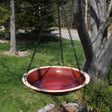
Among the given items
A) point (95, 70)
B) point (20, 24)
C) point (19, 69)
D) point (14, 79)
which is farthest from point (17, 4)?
point (95, 70)

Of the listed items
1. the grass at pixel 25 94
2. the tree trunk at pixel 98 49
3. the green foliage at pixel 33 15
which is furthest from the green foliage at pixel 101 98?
the green foliage at pixel 33 15

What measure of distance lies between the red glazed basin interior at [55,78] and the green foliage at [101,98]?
1.25ft

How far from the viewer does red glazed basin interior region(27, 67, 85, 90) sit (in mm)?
2177

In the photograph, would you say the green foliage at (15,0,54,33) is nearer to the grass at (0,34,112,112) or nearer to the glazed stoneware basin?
the grass at (0,34,112,112)

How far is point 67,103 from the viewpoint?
3209mm

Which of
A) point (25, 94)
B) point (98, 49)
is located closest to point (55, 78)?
point (98, 49)

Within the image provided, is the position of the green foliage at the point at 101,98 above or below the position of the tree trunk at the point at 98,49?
below

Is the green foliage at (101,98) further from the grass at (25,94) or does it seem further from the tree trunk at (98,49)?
the tree trunk at (98,49)

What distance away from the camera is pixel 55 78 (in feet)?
7.84

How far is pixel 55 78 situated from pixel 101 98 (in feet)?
2.35

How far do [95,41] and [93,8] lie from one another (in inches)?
25.5

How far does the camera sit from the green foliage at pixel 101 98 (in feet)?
7.34

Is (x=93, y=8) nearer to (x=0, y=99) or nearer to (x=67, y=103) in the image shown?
(x=67, y=103)

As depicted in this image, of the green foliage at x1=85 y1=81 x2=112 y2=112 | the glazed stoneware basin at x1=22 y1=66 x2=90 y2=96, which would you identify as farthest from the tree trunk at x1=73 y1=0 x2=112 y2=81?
the glazed stoneware basin at x1=22 y1=66 x2=90 y2=96
